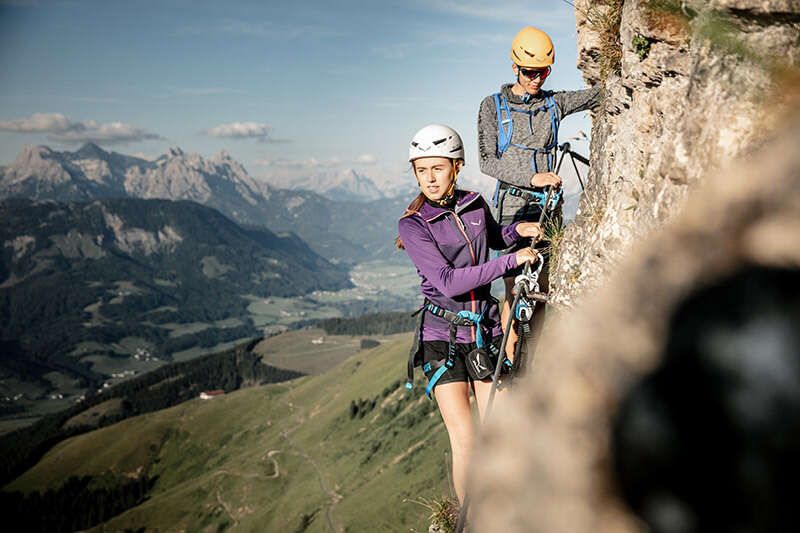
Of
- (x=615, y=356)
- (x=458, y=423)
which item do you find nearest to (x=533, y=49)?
(x=458, y=423)

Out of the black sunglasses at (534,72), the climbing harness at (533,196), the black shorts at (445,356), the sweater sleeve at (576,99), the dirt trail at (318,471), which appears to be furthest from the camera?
the dirt trail at (318,471)

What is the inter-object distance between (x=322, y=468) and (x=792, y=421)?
155m

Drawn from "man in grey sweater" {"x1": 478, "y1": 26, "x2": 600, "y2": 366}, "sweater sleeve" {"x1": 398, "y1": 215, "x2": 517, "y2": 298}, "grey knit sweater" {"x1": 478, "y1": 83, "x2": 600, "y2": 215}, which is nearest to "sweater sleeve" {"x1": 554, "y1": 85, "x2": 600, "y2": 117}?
"man in grey sweater" {"x1": 478, "y1": 26, "x2": 600, "y2": 366}

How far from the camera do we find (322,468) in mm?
144875

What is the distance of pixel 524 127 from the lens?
941 centimetres

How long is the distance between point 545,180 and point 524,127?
116cm

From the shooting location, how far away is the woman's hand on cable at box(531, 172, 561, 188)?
8.85m

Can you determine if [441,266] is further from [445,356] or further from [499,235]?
[499,235]

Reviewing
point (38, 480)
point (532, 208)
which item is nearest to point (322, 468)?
point (38, 480)

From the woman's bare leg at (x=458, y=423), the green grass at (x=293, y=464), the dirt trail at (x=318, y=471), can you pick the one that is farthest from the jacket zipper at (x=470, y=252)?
the dirt trail at (x=318, y=471)

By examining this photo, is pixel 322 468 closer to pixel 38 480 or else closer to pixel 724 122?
pixel 38 480

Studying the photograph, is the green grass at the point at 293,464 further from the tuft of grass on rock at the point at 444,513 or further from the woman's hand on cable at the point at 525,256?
the woman's hand on cable at the point at 525,256

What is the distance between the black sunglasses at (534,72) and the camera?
9.16 metres

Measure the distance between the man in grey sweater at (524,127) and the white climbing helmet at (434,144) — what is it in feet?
4.07
